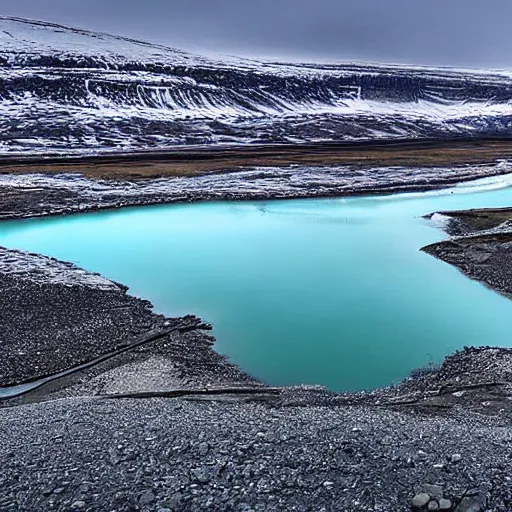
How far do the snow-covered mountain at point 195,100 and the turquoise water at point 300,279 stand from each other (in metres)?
39.1

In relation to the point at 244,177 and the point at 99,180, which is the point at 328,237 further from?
the point at 99,180

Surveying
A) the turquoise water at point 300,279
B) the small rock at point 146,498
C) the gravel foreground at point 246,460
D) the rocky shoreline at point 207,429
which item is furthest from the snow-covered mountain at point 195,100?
the small rock at point 146,498

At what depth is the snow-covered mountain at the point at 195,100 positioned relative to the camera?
3137 inches

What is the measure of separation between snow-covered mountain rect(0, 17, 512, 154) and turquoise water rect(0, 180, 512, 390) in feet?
128

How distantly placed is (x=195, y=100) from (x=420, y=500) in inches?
3910

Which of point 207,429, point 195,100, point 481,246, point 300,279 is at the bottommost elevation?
point 300,279

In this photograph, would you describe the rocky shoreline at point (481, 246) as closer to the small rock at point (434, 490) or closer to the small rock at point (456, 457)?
the small rock at point (456, 457)

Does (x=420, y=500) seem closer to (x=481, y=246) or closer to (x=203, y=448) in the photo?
(x=203, y=448)

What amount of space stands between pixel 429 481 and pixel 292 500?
7.43 feet

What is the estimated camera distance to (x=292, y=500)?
8781 millimetres

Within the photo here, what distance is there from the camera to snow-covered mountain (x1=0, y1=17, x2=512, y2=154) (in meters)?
79.7

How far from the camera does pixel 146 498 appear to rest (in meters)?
8.81

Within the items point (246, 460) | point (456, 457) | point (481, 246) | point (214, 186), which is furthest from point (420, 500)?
point (214, 186)

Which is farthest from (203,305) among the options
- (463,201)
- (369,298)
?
(463,201)
